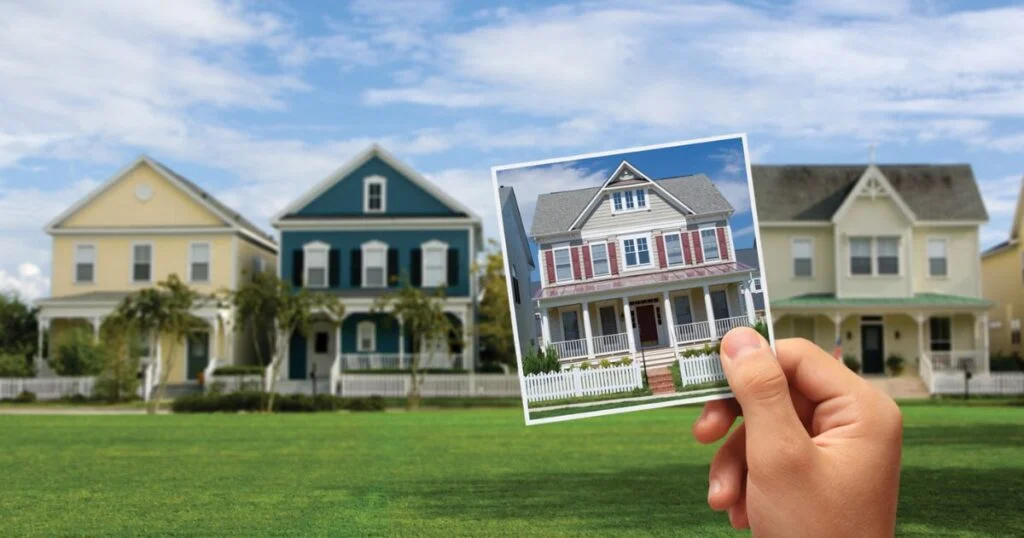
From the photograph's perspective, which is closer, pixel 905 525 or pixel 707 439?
pixel 707 439

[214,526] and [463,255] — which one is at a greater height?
[463,255]

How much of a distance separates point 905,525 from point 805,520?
6.10 m

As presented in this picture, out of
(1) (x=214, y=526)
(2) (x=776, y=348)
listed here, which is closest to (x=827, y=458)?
(2) (x=776, y=348)

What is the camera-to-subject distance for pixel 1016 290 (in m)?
44.9

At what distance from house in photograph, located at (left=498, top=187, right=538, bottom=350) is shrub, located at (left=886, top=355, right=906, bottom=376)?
129 ft

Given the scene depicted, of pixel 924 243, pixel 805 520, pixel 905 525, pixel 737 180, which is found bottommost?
pixel 905 525

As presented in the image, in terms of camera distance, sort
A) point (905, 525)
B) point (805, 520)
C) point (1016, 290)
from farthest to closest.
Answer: point (1016, 290) < point (905, 525) < point (805, 520)

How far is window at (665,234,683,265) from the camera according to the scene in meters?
3.28

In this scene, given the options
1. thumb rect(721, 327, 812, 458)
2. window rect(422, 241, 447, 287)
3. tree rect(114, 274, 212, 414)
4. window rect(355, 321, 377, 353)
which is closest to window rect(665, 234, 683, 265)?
thumb rect(721, 327, 812, 458)

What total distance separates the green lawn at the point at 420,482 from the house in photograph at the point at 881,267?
20485 millimetres

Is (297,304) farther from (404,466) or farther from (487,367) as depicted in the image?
(404,466)

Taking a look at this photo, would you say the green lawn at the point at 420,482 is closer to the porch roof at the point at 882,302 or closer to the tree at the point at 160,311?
the tree at the point at 160,311

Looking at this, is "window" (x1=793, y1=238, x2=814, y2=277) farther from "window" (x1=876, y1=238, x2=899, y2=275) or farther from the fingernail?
the fingernail

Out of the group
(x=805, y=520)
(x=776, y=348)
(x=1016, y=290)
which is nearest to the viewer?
(x=805, y=520)
